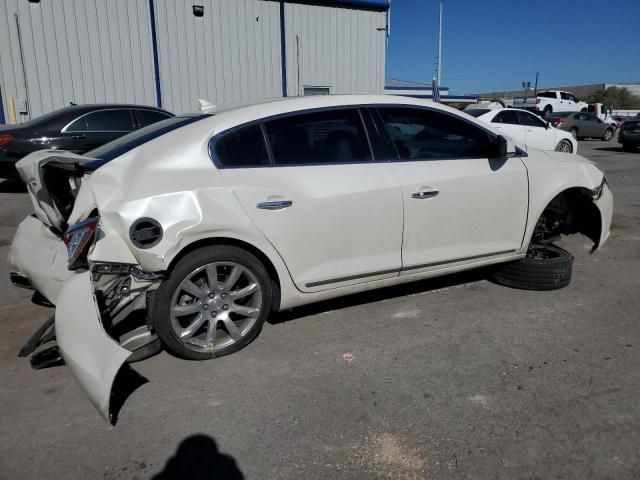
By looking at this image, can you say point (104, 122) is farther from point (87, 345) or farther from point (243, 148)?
point (87, 345)

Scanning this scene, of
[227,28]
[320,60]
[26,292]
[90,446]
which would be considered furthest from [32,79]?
[90,446]

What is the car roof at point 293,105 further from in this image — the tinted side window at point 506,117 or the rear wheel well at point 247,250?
the tinted side window at point 506,117

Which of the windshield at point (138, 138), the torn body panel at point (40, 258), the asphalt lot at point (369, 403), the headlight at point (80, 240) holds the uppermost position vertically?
the windshield at point (138, 138)

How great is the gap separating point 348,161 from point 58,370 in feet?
7.69

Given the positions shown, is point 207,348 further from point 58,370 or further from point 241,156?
point 241,156

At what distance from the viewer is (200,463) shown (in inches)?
93.4

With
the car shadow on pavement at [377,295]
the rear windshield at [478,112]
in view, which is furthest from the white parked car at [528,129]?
the car shadow on pavement at [377,295]

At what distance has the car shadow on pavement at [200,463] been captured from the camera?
2287 millimetres

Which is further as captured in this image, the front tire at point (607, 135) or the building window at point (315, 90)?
the front tire at point (607, 135)

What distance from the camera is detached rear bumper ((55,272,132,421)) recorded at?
8.30 ft

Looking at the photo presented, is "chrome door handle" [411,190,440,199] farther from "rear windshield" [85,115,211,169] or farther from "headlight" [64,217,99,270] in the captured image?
"headlight" [64,217,99,270]

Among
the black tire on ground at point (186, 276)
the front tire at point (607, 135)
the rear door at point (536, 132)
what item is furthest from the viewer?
the front tire at point (607, 135)

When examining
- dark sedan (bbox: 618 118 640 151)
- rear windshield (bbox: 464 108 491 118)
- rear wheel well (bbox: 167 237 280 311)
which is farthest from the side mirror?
dark sedan (bbox: 618 118 640 151)

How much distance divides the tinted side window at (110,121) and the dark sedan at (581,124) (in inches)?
844
